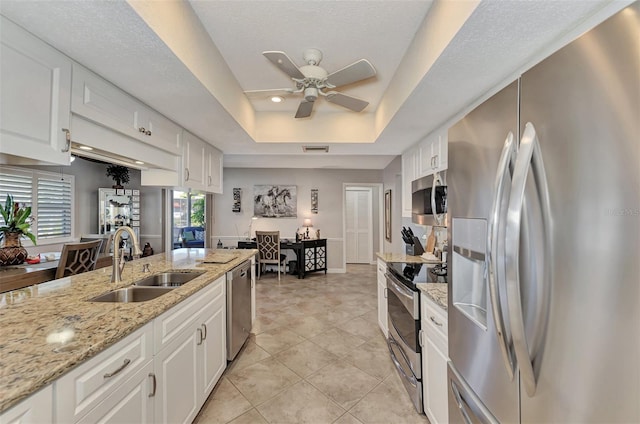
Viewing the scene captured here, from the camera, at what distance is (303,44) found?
79.0 inches

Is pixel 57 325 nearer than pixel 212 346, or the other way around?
pixel 57 325

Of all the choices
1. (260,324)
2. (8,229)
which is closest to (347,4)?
(260,324)

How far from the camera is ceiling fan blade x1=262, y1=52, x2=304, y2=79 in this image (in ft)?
5.45

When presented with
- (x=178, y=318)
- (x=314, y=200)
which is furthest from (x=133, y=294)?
(x=314, y=200)

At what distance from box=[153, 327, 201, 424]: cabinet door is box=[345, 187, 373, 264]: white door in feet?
18.8

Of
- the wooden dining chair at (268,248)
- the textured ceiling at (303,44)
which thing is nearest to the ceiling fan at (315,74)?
the textured ceiling at (303,44)

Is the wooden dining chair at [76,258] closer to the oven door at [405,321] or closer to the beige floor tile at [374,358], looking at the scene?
the beige floor tile at [374,358]

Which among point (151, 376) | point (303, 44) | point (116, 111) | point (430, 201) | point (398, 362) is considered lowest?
point (398, 362)

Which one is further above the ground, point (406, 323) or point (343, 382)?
point (406, 323)

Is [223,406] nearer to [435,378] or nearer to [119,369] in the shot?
[119,369]

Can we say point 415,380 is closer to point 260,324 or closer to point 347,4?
point 260,324

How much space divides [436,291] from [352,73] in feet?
5.24

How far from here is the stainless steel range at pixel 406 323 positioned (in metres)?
1.80

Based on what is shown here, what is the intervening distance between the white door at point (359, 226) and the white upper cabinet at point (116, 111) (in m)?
5.29
